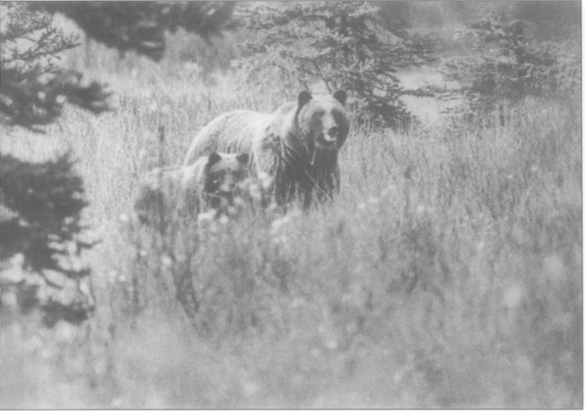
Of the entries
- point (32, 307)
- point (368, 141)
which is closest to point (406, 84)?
point (368, 141)

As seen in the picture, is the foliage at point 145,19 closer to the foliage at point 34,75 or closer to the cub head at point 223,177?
the foliage at point 34,75

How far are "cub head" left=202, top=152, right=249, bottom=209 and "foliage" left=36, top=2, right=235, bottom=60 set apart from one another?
49 centimetres

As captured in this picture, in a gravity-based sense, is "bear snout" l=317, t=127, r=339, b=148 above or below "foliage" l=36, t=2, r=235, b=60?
below

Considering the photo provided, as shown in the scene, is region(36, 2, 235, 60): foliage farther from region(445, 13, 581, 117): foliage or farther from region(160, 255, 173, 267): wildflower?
region(445, 13, 581, 117): foliage

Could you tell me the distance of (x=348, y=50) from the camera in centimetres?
350

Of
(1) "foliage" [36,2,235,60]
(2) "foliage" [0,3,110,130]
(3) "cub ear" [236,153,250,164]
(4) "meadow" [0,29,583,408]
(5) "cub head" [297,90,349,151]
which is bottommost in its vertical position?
(4) "meadow" [0,29,583,408]

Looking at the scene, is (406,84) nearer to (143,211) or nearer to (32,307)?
(143,211)

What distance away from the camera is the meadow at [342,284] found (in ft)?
11.4

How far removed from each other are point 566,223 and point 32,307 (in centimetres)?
213

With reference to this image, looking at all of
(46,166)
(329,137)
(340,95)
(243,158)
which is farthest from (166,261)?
(340,95)

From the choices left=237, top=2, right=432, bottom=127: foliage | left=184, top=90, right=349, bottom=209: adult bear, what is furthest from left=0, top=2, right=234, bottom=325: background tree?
left=184, top=90, right=349, bottom=209: adult bear

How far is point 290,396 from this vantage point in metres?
3.47

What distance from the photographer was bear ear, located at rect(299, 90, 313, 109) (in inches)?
136

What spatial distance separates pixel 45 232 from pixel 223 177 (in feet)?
2.42
